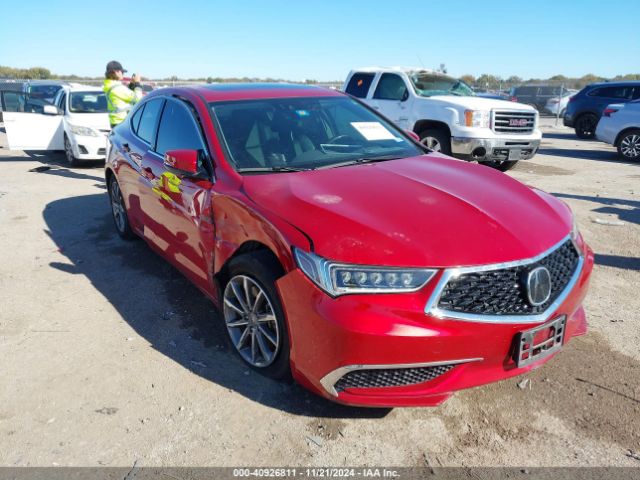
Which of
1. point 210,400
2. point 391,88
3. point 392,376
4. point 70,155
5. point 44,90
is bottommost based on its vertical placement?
point 210,400

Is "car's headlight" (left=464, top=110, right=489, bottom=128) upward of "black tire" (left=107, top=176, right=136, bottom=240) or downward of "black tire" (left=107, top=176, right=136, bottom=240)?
upward

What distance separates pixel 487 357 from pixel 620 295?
2.54 metres

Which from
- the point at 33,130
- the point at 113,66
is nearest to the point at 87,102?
the point at 33,130

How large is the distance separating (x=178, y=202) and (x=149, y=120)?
1.31 meters

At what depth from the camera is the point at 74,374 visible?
3.27 metres

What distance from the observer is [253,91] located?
4.17m

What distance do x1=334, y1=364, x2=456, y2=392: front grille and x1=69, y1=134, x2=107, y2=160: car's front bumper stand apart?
367 inches

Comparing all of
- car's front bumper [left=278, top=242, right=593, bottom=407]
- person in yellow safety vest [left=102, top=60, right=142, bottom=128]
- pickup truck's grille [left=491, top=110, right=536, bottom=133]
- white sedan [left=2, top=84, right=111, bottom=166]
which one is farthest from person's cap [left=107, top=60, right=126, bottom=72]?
car's front bumper [left=278, top=242, right=593, bottom=407]

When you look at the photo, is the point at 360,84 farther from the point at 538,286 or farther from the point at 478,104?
the point at 538,286

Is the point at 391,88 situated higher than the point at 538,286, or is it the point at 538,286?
the point at 391,88

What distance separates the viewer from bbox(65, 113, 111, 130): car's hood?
411 inches

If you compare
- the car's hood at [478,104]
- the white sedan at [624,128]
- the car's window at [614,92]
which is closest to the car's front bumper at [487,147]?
the car's hood at [478,104]

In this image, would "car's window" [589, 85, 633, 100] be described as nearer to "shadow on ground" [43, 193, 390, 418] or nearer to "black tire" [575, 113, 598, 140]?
"black tire" [575, 113, 598, 140]

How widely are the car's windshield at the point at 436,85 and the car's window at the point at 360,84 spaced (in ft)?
3.11
